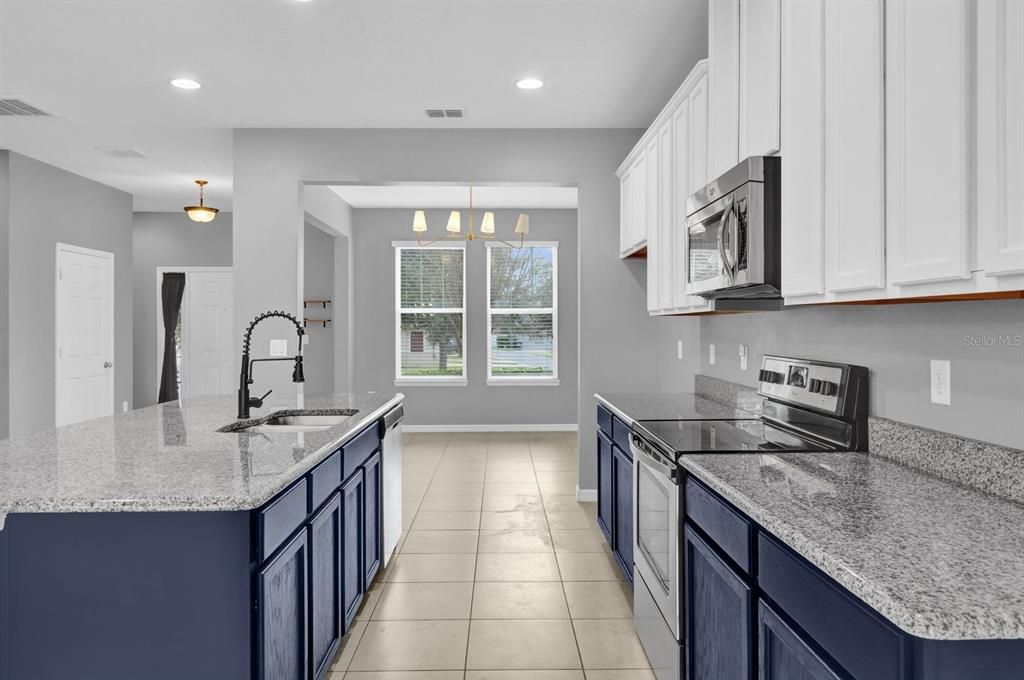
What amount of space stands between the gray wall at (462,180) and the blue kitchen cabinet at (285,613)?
10.2ft

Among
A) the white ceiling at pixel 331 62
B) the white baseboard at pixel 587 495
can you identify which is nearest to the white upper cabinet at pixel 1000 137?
the white ceiling at pixel 331 62

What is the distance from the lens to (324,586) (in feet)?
7.45

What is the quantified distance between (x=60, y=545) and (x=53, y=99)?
385 centimetres

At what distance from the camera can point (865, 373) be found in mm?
2119

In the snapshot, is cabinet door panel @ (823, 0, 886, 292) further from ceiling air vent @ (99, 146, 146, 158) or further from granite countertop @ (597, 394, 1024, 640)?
ceiling air vent @ (99, 146, 146, 158)

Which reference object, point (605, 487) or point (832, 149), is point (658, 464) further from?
point (605, 487)

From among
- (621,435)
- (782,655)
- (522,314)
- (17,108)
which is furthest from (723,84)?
(522,314)

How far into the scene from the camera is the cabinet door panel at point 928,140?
1299mm

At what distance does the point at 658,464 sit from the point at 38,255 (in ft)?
19.8

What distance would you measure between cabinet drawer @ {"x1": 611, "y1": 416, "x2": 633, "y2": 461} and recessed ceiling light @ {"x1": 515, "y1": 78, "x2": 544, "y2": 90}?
2.05 m

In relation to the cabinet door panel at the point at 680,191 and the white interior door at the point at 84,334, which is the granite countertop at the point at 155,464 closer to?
the cabinet door panel at the point at 680,191

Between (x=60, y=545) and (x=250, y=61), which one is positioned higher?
(x=250, y=61)

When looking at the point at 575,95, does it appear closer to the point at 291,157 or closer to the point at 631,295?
the point at 631,295

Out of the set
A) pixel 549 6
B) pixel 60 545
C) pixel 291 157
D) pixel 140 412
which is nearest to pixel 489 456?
pixel 291 157
